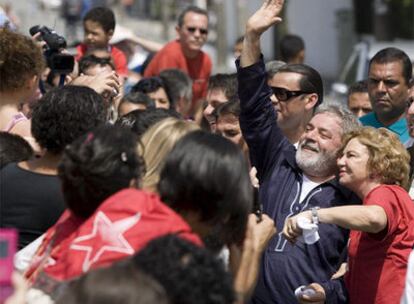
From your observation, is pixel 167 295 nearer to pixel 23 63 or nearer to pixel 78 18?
pixel 23 63

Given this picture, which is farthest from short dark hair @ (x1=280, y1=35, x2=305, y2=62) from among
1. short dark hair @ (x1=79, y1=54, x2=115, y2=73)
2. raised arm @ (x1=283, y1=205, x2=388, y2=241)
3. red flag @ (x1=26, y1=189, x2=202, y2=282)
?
red flag @ (x1=26, y1=189, x2=202, y2=282)

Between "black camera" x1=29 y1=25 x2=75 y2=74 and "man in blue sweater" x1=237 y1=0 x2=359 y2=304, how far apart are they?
52.7 inches

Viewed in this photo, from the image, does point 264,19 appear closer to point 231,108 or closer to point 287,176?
point 287,176

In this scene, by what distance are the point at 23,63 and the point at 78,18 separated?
20.5 metres

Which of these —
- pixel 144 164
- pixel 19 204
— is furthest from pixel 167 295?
pixel 19 204

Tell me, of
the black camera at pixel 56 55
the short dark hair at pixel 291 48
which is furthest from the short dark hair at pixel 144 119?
the short dark hair at pixel 291 48

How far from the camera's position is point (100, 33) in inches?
425

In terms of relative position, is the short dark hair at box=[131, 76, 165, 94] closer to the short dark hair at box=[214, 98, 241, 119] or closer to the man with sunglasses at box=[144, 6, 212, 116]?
the short dark hair at box=[214, 98, 241, 119]

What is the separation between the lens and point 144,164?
13.8ft

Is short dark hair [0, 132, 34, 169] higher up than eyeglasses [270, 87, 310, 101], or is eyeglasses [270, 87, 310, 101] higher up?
short dark hair [0, 132, 34, 169]

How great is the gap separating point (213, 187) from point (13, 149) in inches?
61.6

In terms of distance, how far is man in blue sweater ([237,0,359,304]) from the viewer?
5785 mm

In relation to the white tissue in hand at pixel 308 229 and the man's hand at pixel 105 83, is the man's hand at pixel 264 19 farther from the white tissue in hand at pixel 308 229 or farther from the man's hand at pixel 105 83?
the white tissue in hand at pixel 308 229

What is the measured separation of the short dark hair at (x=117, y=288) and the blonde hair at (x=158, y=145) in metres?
1.09
